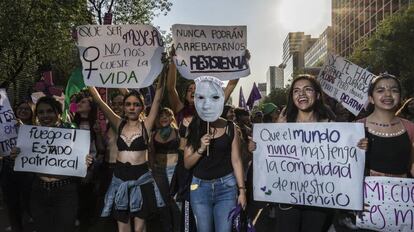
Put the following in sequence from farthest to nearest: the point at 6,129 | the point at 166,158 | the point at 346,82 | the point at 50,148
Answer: the point at 346,82
the point at 166,158
the point at 6,129
the point at 50,148

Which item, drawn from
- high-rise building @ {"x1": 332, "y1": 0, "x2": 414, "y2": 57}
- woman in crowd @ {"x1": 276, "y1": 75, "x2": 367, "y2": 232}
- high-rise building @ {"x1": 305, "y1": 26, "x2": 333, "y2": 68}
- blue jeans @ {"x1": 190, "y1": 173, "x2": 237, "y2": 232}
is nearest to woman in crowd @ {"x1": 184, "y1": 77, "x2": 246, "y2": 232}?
blue jeans @ {"x1": 190, "y1": 173, "x2": 237, "y2": 232}

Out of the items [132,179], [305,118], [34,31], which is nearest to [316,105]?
[305,118]

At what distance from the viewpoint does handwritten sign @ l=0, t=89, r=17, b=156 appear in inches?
213

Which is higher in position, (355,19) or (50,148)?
(355,19)

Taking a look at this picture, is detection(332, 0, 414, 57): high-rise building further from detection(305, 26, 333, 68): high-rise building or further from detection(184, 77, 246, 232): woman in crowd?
detection(184, 77, 246, 232): woman in crowd

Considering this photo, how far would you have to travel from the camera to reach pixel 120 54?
5.87 metres

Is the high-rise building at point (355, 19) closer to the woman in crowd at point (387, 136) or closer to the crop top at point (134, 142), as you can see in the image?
the woman in crowd at point (387, 136)

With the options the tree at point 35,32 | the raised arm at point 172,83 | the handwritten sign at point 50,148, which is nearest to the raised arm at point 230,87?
the raised arm at point 172,83

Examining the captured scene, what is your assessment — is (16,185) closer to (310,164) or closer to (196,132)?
(196,132)

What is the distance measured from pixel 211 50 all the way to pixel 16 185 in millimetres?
3066

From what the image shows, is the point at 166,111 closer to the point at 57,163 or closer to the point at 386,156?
the point at 57,163

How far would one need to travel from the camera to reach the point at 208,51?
6.33 meters

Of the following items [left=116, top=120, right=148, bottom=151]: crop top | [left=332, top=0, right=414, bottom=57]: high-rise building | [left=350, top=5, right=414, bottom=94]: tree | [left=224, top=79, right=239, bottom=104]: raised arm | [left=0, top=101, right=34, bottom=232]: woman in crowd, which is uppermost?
[left=332, top=0, right=414, bottom=57]: high-rise building

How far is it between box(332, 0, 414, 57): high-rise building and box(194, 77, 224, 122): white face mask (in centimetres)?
7277
